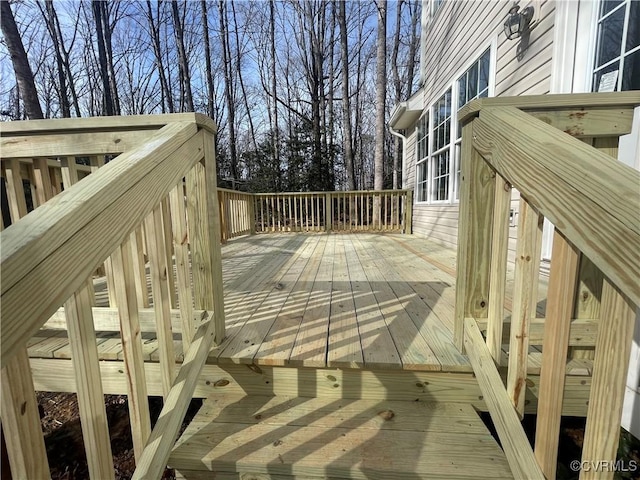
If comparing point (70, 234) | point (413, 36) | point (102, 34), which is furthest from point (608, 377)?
point (413, 36)

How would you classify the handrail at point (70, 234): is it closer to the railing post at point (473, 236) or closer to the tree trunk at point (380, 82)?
the railing post at point (473, 236)

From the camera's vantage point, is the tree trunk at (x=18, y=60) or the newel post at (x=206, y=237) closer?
the newel post at (x=206, y=237)

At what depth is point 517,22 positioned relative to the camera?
8.85ft

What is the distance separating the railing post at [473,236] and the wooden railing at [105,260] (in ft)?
3.74

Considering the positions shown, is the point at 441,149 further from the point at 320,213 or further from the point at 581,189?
the point at 581,189

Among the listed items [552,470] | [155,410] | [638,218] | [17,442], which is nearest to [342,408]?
[552,470]

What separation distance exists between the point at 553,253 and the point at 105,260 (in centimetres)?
127

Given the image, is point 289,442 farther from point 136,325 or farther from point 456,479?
point 136,325

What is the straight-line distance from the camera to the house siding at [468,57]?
251cm

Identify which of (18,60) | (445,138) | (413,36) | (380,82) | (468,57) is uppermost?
(413,36)

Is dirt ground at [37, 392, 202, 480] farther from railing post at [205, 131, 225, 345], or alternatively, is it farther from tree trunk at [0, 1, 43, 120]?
tree trunk at [0, 1, 43, 120]

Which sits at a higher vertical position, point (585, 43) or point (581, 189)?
point (585, 43)

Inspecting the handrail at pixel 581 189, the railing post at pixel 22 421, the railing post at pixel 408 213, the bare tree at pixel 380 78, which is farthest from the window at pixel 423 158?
the railing post at pixel 22 421

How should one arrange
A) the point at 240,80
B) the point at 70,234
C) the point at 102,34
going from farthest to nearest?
the point at 240,80 → the point at 102,34 → the point at 70,234
